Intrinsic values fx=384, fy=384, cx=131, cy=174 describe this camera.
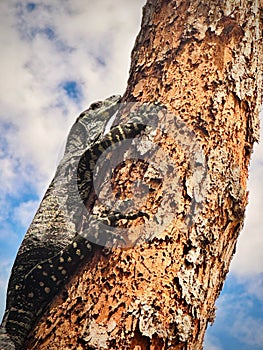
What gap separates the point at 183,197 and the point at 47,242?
4.99 feet

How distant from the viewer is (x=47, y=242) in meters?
3.41

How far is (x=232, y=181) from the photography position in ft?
8.37

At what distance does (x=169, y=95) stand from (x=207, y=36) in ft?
2.07

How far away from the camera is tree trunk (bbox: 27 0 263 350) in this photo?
2131 mm

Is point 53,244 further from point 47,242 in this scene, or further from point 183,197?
point 183,197

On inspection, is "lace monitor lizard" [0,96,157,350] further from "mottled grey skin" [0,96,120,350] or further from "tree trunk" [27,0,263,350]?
"tree trunk" [27,0,263,350]

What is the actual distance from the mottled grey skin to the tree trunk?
0.35 meters

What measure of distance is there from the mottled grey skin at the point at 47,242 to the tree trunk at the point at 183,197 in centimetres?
35

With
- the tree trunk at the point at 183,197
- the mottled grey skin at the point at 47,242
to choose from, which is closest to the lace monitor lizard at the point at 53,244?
the mottled grey skin at the point at 47,242

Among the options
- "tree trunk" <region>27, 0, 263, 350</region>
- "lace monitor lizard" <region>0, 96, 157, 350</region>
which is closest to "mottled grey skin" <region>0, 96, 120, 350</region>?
"lace monitor lizard" <region>0, 96, 157, 350</region>

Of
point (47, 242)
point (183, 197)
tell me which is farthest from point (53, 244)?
point (183, 197)

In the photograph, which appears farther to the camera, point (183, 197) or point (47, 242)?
point (47, 242)

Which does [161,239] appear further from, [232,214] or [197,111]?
[197,111]

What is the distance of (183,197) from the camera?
7.98 feet
